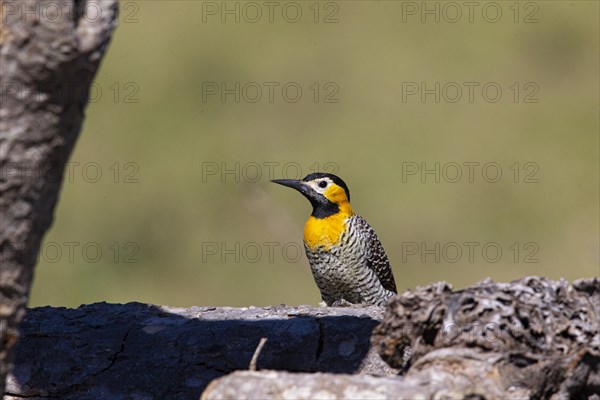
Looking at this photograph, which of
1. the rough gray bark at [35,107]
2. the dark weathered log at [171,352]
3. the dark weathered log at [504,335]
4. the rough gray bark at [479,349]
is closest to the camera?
the rough gray bark at [35,107]

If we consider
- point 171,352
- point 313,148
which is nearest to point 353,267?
point 171,352

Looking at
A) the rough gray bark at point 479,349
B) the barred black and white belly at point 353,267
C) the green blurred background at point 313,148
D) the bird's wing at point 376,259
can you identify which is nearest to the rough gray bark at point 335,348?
the rough gray bark at point 479,349

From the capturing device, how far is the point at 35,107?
354 cm

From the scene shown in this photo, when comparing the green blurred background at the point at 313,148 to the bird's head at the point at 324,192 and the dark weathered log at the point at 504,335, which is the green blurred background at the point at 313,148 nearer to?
the bird's head at the point at 324,192

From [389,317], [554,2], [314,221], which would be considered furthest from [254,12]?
[389,317]

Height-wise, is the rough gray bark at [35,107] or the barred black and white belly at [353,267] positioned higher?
the rough gray bark at [35,107]

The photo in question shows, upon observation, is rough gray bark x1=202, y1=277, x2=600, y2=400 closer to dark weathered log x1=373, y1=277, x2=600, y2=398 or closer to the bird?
dark weathered log x1=373, y1=277, x2=600, y2=398

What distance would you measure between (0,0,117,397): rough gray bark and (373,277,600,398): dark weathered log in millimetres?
1248

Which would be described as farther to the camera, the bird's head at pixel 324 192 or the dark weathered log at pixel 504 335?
the bird's head at pixel 324 192

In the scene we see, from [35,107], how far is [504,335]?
163cm

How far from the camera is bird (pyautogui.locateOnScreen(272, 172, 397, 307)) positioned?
7.83 m

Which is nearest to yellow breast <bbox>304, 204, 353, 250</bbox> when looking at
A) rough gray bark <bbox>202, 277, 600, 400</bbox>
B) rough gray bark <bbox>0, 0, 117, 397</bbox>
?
rough gray bark <bbox>202, 277, 600, 400</bbox>

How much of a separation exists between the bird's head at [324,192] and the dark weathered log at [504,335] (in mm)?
3688

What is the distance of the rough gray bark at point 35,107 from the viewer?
3.48 meters
